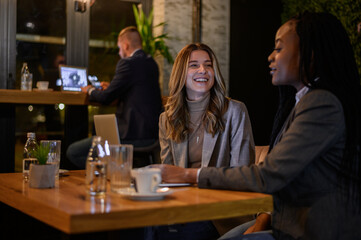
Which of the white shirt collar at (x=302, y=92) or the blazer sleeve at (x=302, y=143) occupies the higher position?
the white shirt collar at (x=302, y=92)

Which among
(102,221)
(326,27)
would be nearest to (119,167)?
(102,221)

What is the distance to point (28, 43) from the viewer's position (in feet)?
18.0

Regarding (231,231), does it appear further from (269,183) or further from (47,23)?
(47,23)

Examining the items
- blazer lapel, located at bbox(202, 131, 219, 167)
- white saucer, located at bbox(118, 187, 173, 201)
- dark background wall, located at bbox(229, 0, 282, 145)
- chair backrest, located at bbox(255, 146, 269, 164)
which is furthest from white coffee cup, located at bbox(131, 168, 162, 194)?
dark background wall, located at bbox(229, 0, 282, 145)

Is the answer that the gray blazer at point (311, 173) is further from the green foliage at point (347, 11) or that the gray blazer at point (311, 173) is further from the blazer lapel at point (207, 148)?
the green foliage at point (347, 11)

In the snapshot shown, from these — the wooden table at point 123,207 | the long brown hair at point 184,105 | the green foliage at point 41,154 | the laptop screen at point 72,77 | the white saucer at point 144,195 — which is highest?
the laptop screen at point 72,77

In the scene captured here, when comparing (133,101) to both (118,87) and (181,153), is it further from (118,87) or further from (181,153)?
(181,153)

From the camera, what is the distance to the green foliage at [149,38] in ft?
19.0

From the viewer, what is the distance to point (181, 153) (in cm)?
249

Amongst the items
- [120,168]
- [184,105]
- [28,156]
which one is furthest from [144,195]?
[184,105]

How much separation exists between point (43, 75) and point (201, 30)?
6.99 ft

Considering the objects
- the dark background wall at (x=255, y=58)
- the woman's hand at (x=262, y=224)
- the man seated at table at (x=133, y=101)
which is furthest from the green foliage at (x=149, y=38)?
the woman's hand at (x=262, y=224)

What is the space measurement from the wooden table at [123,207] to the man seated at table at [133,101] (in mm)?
2916

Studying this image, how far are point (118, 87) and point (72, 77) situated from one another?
2.09 ft
